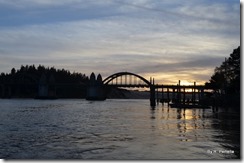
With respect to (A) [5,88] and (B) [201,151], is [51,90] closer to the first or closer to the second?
(A) [5,88]

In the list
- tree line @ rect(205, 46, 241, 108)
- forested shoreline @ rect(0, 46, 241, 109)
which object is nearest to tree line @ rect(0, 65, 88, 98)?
forested shoreline @ rect(0, 46, 241, 109)

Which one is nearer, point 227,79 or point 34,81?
point 227,79

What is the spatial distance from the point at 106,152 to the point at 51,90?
13379cm

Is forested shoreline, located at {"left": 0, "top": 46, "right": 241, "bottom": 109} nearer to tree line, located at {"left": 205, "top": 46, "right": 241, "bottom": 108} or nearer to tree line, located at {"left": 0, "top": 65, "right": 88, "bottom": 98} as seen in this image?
tree line, located at {"left": 0, "top": 65, "right": 88, "bottom": 98}

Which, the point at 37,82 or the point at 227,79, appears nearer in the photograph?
the point at 227,79

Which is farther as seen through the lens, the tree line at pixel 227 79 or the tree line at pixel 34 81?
the tree line at pixel 34 81

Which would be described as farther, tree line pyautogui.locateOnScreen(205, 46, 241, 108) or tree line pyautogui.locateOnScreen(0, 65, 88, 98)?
tree line pyautogui.locateOnScreen(0, 65, 88, 98)

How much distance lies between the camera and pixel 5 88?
135 meters

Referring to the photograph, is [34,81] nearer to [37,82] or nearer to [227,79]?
[37,82]

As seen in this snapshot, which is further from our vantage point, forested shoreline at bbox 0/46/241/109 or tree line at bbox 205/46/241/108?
forested shoreline at bbox 0/46/241/109

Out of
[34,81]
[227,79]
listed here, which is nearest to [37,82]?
[34,81]

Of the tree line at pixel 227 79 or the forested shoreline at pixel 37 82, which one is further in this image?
the forested shoreline at pixel 37 82

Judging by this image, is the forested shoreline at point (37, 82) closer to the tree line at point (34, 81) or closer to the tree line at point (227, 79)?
the tree line at point (34, 81)

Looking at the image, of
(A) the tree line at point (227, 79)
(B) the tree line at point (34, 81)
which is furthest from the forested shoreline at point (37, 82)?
(A) the tree line at point (227, 79)
